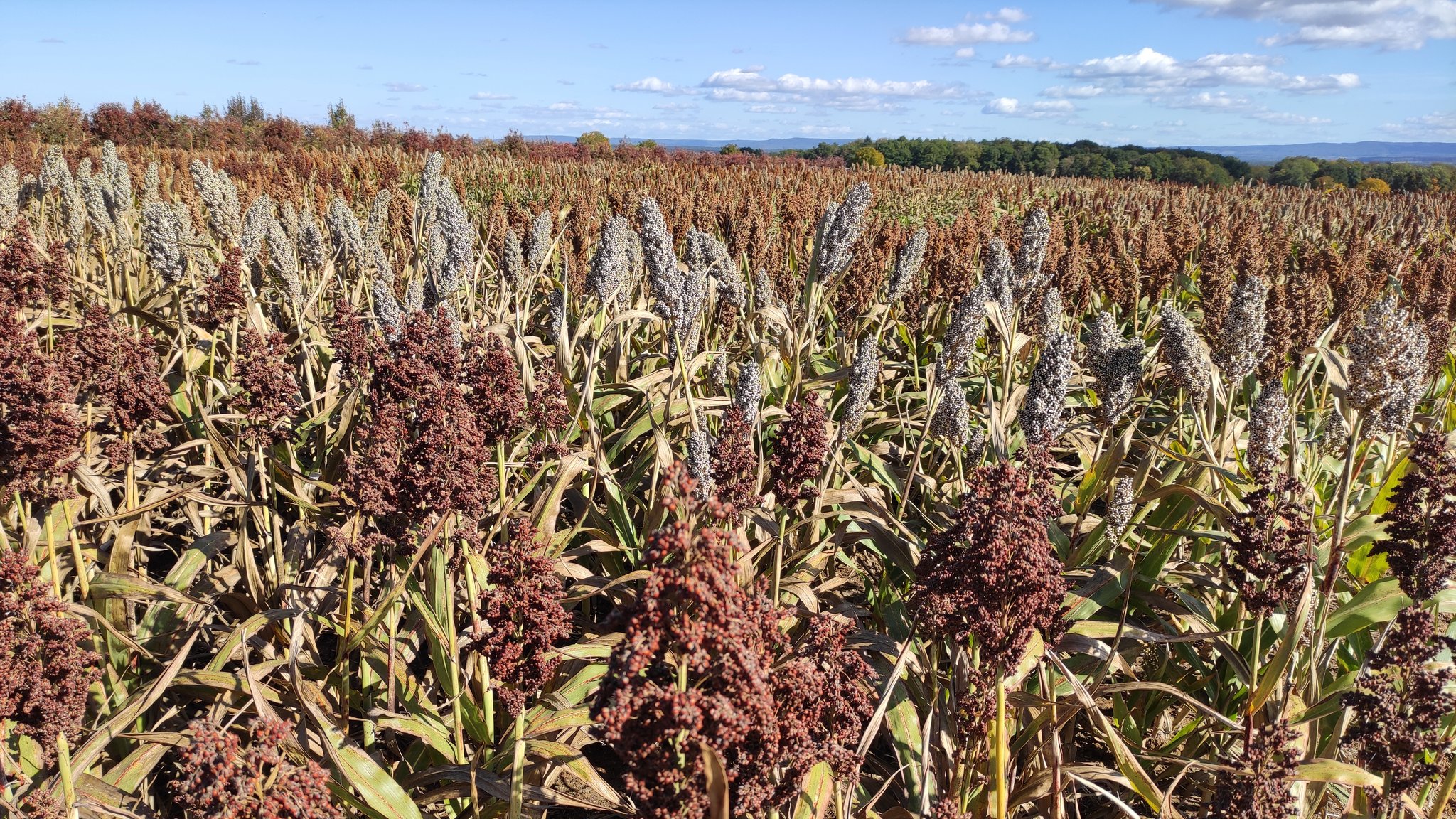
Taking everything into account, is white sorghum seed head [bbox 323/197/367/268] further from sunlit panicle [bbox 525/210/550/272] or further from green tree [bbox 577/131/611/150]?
green tree [bbox 577/131/611/150]

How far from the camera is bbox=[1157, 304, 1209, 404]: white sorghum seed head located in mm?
3318

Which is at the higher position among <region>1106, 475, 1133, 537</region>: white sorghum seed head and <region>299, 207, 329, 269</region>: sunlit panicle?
<region>299, 207, 329, 269</region>: sunlit panicle

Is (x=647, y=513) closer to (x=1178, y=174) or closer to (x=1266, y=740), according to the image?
(x=1266, y=740)

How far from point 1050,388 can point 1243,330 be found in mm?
997

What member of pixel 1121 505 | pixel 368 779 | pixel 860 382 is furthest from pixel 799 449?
pixel 368 779

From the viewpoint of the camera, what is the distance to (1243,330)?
11.6ft

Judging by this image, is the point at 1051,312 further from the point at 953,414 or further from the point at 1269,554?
the point at 1269,554

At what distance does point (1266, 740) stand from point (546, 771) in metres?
1.99

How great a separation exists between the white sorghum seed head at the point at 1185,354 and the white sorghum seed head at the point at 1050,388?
0.45m

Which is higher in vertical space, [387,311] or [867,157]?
[867,157]

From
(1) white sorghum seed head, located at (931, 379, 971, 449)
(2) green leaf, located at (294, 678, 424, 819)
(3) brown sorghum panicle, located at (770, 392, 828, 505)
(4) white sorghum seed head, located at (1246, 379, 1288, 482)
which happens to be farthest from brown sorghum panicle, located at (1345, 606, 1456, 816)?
(2) green leaf, located at (294, 678, 424, 819)

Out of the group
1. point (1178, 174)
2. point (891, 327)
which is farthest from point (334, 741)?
point (1178, 174)

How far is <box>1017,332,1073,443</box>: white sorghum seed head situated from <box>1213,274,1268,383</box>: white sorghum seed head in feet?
2.80

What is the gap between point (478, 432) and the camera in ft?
8.30
